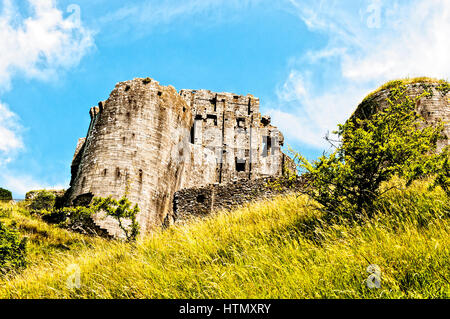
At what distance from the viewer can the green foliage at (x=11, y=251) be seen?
8.41 m

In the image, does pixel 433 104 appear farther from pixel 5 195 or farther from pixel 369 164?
pixel 5 195

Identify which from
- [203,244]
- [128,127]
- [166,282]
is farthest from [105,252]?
[128,127]

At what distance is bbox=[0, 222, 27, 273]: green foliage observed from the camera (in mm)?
8413

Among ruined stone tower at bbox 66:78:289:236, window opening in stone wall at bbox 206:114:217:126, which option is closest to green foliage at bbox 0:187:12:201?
ruined stone tower at bbox 66:78:289:236

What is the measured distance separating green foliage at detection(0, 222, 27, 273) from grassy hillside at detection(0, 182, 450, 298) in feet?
4.46

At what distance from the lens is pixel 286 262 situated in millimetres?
4883

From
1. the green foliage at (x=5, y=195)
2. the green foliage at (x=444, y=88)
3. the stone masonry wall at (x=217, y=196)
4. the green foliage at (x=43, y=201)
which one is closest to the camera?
the stone masonry wall at (x=217, y=196)

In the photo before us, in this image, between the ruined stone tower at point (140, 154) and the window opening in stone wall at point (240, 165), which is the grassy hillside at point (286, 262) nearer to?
the ruined stone tower at point (140, 154)

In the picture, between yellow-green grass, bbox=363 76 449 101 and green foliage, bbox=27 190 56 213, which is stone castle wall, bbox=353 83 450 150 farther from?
green foliage, bbox=27 190 56 213

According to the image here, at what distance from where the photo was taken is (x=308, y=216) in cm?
731

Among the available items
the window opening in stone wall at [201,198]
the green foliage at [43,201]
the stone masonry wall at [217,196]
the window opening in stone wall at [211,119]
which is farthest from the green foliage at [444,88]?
the green foliage at [43,201]

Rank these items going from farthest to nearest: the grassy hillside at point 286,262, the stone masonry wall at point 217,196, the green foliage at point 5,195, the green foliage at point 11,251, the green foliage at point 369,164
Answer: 1. the green foliage at point 5,195
2. the stone masonry wall at point 217,196
3. the green foliage at point 11,251
4. the green foliage at point 369,164
5. the grassy hillside at point 286,262

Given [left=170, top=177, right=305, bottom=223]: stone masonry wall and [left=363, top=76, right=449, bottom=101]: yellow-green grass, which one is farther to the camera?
[left=363, top=76, right=449, bottom=101]: yellow-green grass

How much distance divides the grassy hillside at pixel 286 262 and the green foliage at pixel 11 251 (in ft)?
4.46
